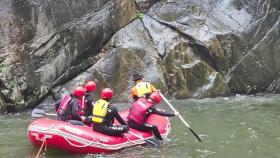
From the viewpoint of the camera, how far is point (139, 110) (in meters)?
11.2

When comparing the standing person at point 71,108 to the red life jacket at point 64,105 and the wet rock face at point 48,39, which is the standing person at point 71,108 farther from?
the wet rock face at point 48,39

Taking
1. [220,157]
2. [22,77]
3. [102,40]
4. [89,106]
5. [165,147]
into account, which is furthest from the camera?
[102,40]

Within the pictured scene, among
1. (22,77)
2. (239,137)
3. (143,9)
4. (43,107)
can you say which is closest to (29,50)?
(22,77)

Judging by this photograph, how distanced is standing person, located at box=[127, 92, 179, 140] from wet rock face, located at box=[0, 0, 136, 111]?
6.15 meters

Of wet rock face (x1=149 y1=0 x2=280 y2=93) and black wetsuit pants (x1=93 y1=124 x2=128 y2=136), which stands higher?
wet rock face (x1=149 y1=0 x2=280 y2=93)

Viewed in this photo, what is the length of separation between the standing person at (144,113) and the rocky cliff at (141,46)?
556cm

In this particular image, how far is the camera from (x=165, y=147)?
35.6ft

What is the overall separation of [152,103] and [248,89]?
7.27 meters

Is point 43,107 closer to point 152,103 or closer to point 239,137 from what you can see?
point 152,103

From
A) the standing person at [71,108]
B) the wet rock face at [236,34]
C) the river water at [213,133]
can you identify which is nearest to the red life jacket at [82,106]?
the standing person at [71,108]

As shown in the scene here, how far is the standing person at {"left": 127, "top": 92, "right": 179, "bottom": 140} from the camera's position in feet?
36.6

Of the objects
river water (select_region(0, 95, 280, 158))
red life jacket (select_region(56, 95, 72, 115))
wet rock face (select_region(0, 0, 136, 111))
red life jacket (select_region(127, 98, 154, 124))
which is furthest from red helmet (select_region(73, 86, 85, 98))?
wet rock face (select_region(0, 0, 136, 111))

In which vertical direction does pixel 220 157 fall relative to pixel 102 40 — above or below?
below

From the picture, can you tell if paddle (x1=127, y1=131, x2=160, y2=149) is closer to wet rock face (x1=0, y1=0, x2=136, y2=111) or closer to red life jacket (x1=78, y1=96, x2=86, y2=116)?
red life jacket (x1=78, y1=96, x2=86, y2=116)
